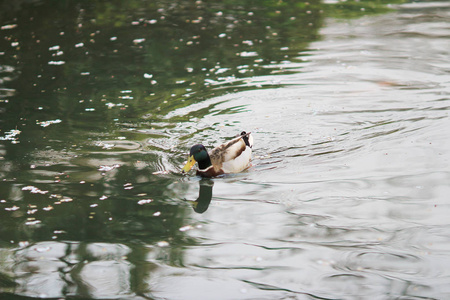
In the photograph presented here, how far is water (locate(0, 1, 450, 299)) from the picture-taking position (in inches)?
214

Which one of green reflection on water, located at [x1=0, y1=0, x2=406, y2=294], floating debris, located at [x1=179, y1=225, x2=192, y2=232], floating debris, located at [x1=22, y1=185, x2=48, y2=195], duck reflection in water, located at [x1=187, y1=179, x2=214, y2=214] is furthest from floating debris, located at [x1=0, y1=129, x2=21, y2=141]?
floating debris, located at [x1=179, y1=225, x2=192, y2=232]

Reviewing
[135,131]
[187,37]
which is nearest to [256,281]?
[135,131]

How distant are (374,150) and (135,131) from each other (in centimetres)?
348

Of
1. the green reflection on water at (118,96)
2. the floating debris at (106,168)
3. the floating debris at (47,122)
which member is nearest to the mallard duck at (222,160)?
the green reflection on water at (118,96)

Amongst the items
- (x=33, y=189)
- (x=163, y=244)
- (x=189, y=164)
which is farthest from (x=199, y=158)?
(x=33, y=189)

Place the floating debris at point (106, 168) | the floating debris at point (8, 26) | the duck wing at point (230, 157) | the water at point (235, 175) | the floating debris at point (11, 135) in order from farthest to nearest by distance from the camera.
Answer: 1. the floating debris at point (8, 26)
2. the floating debris at point (11, 135)
3. the floating debris at point (106, 168)
4. the duck wing at point (230, 157)
5. the water at point (235, 175)

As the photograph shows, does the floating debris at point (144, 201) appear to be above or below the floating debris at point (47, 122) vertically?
above

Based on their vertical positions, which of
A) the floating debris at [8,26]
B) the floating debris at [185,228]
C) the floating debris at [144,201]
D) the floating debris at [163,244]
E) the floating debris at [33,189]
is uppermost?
the floating debris at [163,244]

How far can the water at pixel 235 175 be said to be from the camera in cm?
544

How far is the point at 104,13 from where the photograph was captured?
16.1 m

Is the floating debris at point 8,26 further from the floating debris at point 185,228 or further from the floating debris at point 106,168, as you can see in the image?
the floating debris at point 185,228

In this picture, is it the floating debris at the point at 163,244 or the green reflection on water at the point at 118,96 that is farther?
the green reflection on water at the point at 118,96

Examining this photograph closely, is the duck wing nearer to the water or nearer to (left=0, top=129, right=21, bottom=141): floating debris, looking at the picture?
the water

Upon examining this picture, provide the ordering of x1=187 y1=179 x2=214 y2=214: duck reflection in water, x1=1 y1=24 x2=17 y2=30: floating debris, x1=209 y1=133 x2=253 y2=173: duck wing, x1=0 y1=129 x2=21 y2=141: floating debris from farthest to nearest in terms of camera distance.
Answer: x1=1 y1=24 x2=17 y2=30: floating debris < x1=0 y1=129 x2=21 y2=141: floating debris < x1=209 y1=133 x2=253 y2=173: duck wing < x1=187 y1=179 x2=214 y2=214: duck reflection in water
